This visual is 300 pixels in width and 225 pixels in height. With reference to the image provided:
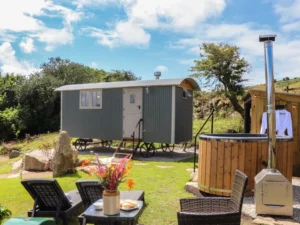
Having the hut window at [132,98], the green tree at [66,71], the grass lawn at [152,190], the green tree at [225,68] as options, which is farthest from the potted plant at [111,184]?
the green tree at [66,71]

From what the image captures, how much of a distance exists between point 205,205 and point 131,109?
8.40 meters

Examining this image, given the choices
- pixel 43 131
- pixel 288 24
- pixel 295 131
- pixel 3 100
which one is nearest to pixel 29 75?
pixel 3 100

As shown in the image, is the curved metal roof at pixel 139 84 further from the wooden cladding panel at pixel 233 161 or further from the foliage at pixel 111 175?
the foliage at pixel 111 175

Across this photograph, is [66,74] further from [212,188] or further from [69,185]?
[212,188]

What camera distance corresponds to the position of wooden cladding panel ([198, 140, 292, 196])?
15.6 ft

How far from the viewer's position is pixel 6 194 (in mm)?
5906

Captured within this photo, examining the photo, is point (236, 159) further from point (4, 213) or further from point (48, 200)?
point (4, 213)

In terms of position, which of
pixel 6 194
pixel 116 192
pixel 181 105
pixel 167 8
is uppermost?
pixel 167 8

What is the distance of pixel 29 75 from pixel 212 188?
68.3 ft

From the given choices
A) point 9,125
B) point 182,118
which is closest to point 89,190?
point 182,118

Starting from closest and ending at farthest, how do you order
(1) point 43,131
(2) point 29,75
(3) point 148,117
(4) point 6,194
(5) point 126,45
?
(4) point 6,194 < (3) point 148,117 < (1) point 43,131 < (2) point 29,75 < (5) point 126,45

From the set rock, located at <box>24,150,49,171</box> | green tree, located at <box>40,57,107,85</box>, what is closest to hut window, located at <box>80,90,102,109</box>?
rock, located at <box>24,150,49,171</box>

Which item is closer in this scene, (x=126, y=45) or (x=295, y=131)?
(x=295, y=131)

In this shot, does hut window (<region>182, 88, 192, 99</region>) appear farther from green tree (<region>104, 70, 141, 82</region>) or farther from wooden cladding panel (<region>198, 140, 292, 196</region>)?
green tree (<region>104, 70, 141, 82</region>)
